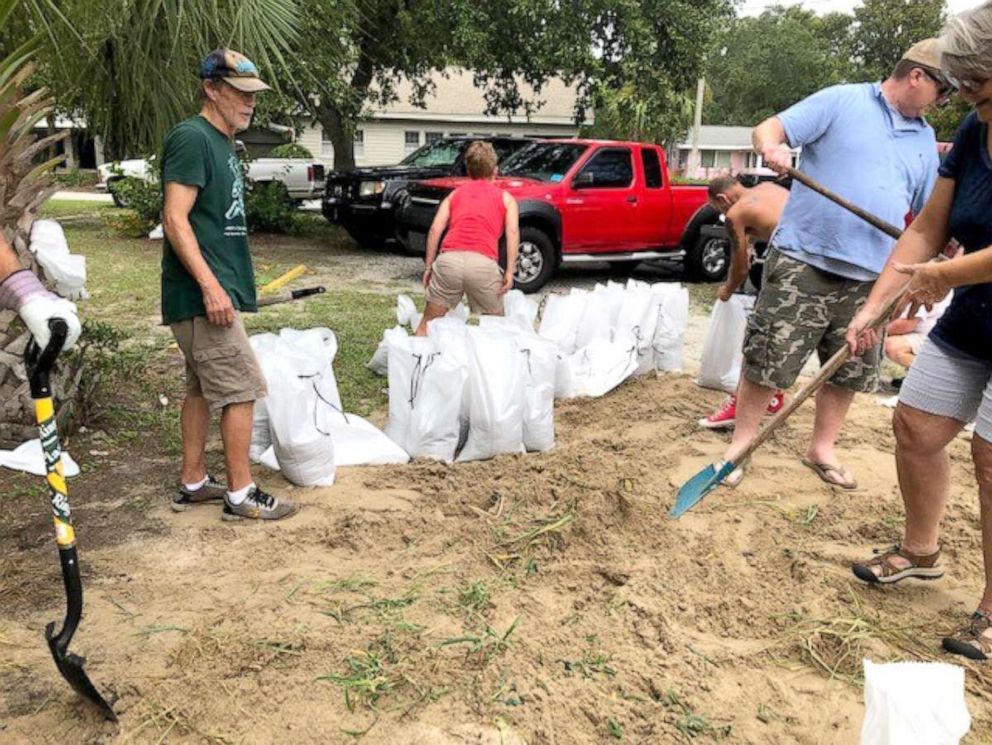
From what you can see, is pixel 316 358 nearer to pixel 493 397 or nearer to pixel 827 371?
pixel 493 397

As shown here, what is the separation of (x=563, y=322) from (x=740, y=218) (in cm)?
147

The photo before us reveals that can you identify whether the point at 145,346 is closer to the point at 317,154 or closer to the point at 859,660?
the point at 859,660

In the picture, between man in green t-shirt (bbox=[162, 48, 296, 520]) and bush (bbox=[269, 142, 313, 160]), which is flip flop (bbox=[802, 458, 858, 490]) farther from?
bush (bbox=[269, 142, 313, 160])

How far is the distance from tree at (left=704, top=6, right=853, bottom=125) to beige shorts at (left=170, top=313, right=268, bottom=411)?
5038 centimetres

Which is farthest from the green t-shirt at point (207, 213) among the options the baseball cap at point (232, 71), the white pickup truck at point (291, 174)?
the white pickup truck at point (291, 174)

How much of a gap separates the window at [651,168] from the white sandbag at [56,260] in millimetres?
7539

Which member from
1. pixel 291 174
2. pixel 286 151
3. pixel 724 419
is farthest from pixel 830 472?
pixel 286 151

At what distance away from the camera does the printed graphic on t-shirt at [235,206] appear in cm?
325

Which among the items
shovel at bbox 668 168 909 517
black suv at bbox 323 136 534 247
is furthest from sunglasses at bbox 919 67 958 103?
black suv at bbox 323 136 534 247

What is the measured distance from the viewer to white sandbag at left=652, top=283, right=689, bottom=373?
18.7ft

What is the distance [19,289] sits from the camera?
2152mm

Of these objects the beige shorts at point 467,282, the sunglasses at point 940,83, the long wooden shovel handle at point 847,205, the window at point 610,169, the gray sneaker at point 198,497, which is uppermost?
the sunglasses at point 940,83

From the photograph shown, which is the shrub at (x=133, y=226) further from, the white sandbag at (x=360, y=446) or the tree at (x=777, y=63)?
the tree at (x=777, y=63)

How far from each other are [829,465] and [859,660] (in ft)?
5.55
